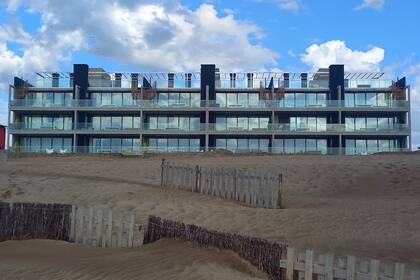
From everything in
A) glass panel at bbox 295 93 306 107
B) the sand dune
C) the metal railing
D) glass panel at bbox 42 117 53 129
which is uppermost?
glass panel at bbox 295 93 306 107

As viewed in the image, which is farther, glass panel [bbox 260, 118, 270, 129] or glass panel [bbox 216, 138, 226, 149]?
glass panel [bbox 260, 118, 270, 129]

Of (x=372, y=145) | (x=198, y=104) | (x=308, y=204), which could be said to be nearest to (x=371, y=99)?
(x=372, y=145)

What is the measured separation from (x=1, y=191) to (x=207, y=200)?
7376mm

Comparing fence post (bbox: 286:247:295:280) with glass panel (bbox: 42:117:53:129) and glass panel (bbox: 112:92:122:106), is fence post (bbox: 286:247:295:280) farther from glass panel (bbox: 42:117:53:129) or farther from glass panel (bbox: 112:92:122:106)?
glass panel (bbox: 42:117:53:129)

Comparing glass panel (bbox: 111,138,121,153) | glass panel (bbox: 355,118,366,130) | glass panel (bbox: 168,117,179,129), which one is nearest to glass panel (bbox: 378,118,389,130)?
glass panel (bbox: 355,118,366,130)

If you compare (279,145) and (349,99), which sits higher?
(349,99)

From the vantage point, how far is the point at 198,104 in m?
63.4

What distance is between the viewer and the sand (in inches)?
494

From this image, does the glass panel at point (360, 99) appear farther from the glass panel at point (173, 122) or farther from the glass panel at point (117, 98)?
the glass panel at point (117, 98)

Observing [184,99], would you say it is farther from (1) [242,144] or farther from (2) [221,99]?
(1) [242,144]

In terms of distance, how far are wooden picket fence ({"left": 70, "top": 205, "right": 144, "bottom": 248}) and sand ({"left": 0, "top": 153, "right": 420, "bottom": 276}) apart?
1.78m

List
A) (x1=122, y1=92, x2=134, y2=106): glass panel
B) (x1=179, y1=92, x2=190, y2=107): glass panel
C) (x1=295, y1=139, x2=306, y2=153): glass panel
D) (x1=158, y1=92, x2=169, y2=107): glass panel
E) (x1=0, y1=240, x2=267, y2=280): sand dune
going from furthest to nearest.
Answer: (x1=122, y1=92, x2=134, y2=106): glass panel < (x1=179, y1=92, x2=190, y2=107): glass panel < (x1=158, y1=92, x2=169, y2=107): glass panel < (x1=295, y1=139, x2=306, y2=153): glass panel < (x1=0, y1=240, x2=267, y2=280): sand dune

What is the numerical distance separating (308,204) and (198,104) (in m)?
45.8

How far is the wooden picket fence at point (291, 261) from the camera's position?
7.02m
